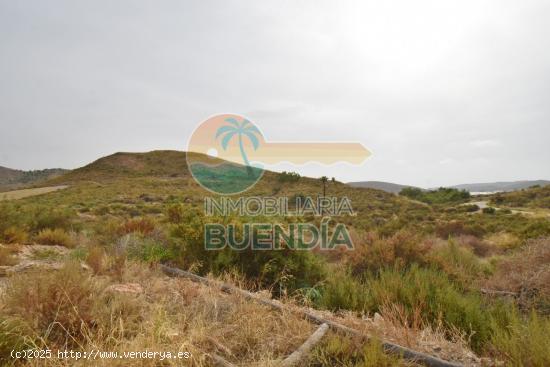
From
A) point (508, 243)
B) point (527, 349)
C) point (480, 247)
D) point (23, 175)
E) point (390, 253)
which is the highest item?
point (23, 175)

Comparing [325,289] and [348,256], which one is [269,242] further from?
[348,256]

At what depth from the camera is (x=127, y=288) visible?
4141 mm

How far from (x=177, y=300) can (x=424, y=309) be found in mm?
3577

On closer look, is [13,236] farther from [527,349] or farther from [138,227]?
[527,349]

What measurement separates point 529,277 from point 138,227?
9.50 metres

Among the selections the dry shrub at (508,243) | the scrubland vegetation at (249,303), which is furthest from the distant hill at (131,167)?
the dry shrub at (508,243)

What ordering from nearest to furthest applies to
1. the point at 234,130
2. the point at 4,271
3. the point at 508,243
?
the point at 4,271
the point at 234,130
the point at 508,243

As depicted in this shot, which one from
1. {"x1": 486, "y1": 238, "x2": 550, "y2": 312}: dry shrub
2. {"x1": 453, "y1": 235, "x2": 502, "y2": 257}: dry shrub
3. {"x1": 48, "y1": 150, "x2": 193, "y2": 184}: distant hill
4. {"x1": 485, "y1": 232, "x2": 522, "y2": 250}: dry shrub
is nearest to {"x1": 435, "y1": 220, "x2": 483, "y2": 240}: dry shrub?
{"x1": 485, "y1": 232, "x2": 522, "y2": 250}: dry shrub

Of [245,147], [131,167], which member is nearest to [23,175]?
[131,167]

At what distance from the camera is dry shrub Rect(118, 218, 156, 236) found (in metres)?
8.57

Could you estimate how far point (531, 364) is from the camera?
262cm

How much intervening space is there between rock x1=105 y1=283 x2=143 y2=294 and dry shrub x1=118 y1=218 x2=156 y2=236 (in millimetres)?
4225

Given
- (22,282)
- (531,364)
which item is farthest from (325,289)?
(22,282)

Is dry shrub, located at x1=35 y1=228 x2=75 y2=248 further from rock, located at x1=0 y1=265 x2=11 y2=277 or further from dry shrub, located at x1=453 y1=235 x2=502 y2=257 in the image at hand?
dry shrub, located at x1=453 y1=235 x2=502 y2=257
